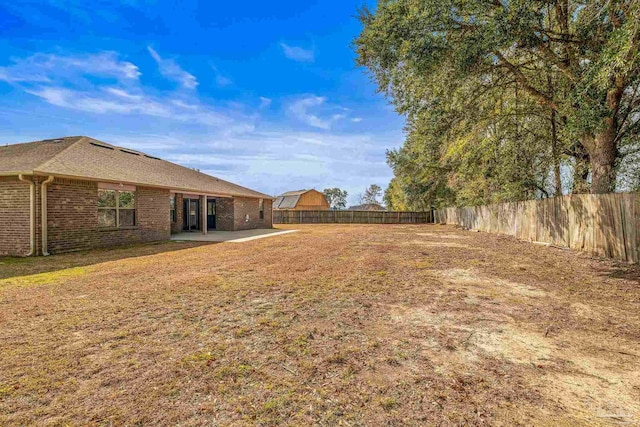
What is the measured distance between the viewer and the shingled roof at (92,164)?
8927 millimetres

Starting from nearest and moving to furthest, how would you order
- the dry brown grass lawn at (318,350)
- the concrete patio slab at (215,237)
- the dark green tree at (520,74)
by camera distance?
the dry brown grass lawn at (318,350), the dark green tree at (520,74), the concrete patio slab at (215,237)

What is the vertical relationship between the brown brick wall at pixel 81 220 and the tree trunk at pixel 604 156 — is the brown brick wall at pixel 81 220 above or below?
below

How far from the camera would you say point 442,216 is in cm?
2903

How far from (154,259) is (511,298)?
8.00 metres

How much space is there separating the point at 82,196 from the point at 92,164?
175 centimetres

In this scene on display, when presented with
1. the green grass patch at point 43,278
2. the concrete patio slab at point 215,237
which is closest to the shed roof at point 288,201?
the concrete patio slab at point 215,237

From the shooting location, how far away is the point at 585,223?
8586mm

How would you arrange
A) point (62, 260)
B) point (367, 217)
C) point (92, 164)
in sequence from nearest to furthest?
point (62, 260), point (92, 164), point (367, 217)

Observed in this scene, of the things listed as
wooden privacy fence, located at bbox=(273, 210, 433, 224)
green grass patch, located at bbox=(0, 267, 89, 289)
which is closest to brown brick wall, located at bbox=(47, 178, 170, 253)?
green grass patch, located at bbox=(0, 267, 89, 289)

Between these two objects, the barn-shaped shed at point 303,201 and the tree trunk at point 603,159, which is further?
the barn-shaped shed at point 303,201

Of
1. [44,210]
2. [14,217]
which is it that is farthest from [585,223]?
[14,217]

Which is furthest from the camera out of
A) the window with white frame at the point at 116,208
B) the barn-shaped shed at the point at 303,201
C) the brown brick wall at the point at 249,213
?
the barn-shaped shed at the point at 303,201

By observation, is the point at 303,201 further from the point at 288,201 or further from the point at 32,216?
the point at 32,216

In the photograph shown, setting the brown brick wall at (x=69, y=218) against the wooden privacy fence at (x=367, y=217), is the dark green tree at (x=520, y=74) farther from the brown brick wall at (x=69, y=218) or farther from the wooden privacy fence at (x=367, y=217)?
the wooden privacy fence at (x=367, y=217)
